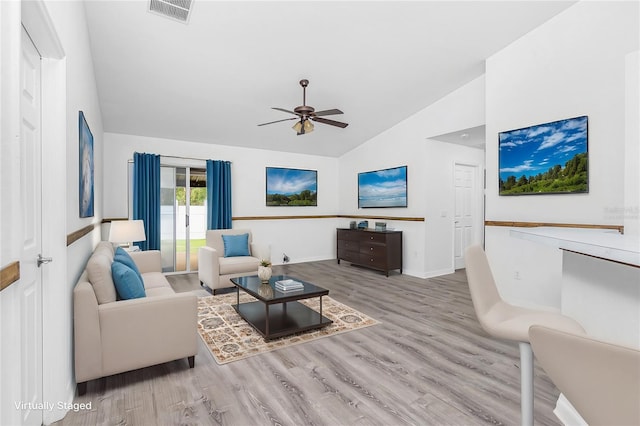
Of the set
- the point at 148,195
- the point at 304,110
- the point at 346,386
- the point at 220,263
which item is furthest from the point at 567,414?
the point at 148,195

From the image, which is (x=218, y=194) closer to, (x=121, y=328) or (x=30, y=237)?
(x=121, y=328)

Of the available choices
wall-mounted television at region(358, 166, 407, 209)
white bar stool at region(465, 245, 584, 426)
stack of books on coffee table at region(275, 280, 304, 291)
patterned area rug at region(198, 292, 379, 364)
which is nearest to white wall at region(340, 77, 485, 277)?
wall-mounted television at region(358, 166, 407, 209)

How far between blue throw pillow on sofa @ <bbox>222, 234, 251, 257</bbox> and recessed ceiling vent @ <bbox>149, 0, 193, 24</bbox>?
2.93m

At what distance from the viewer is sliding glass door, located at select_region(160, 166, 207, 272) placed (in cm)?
573

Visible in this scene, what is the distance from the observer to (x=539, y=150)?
357 cm

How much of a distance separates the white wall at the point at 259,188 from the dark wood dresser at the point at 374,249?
3.20 feet

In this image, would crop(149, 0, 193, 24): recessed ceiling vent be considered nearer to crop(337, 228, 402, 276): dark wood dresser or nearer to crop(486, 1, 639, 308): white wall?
crop(486, 1, 639, 308): white wall

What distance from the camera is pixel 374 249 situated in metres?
5.95

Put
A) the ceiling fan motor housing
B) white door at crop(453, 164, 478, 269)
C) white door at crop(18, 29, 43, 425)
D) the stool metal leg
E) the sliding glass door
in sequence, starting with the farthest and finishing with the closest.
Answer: white door at crop(453, 164, 478, 269), the sliding glass door, the ceiling fan motor housing, white door at crop(18, 29, 43, 425), the stool metal leg

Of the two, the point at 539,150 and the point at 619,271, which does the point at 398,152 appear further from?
the point at 619,271

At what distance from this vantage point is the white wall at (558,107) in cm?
299

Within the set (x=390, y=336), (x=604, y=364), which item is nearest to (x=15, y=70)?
(x=604, y=364)

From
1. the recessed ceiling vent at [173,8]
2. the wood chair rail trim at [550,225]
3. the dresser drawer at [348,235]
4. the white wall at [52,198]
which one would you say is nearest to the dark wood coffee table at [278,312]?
the white wall at [52,198]

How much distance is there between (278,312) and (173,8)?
10.2 ft
